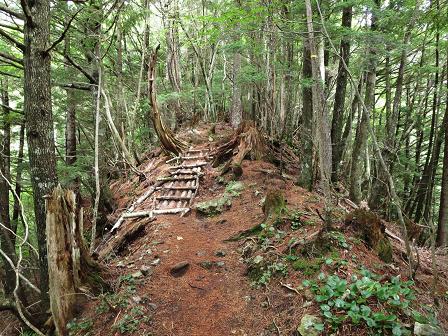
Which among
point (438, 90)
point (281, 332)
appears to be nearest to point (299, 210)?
point (281, 332)

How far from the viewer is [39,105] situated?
12.7ft

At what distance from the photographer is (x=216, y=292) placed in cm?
427

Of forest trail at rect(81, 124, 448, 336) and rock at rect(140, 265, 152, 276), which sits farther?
rock at rect(140, 265, 152, 276)

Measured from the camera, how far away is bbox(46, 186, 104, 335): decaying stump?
3.71 m

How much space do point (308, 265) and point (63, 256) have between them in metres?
Result: 3.25

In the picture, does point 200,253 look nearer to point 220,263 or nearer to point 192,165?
point 220,263

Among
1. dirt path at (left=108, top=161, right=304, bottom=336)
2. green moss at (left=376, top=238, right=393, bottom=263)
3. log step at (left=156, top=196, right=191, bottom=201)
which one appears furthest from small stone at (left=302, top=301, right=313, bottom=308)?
log step at (left=156, top=196, right=191, bottom=201)

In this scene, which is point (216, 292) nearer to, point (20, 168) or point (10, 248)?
point (10, 248)

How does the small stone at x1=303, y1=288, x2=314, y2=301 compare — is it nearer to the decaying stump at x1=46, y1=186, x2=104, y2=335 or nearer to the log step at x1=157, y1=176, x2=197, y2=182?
the decaying stump at x1=46, y1=186, x2=104, y2=335

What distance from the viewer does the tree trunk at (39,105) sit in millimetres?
3779

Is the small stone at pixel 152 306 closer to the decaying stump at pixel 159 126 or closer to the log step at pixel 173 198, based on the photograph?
the log step at pixel 173 198

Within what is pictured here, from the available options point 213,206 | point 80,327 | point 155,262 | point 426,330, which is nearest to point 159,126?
point 213,206

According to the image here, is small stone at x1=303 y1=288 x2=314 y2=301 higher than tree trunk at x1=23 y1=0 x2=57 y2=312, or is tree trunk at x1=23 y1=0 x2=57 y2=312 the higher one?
tree trunk at x1=23 y1=0 x2=57 y2=312

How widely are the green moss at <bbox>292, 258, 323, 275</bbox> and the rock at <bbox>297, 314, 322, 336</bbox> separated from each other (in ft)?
2.56
